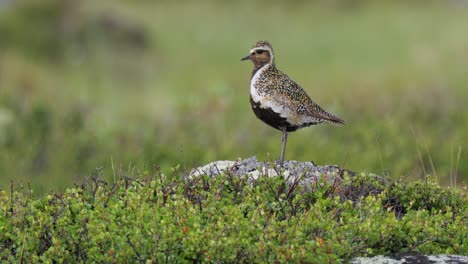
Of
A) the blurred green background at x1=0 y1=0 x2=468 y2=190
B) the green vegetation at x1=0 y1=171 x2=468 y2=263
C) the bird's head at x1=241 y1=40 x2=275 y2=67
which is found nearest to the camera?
the green vegetation at x1=0 y1=171 x2=468 y2=263

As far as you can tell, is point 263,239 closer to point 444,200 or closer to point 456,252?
point 456,252

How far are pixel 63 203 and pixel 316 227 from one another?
1.94 m

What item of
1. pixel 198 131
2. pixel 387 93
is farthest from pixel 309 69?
pixel 198 131

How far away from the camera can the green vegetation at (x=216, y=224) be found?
607 centimetres

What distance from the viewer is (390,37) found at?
28.1 meters

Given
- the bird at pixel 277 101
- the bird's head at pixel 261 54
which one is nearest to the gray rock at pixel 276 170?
the bird at pixel 277 101

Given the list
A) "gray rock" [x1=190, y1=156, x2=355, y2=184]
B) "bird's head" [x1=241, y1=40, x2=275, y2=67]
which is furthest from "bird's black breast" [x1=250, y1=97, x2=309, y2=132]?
"bird's head" [x1=241, y1=40, x2=275, y2=67]

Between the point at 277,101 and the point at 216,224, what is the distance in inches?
85.3

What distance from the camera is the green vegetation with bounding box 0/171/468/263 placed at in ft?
19.9

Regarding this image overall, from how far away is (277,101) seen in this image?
8.28 meters

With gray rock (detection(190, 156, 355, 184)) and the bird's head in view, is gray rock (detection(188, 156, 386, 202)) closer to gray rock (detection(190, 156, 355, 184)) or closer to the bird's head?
gray rock (detection(190, 156, 355, 184))

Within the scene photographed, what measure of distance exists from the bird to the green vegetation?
1.14 metres

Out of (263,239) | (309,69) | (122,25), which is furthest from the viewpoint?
(122,25)

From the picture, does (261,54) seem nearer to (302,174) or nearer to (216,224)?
(302,174)
